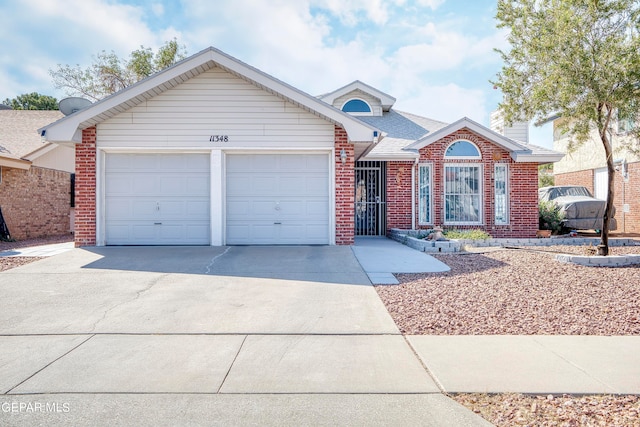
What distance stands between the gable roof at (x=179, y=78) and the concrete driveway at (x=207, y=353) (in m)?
3.72

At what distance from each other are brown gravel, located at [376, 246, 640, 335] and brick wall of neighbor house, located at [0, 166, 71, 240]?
549 inches

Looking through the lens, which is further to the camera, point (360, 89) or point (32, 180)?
point (360, 89)

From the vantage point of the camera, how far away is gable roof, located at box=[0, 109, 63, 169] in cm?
1409

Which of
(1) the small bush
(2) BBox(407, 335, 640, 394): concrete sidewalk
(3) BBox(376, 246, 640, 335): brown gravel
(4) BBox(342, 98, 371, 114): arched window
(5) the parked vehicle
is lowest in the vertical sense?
(2) BBox(407, 335, 640, 394): concrete sidewalk

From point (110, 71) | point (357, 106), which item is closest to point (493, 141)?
point (357, 106)

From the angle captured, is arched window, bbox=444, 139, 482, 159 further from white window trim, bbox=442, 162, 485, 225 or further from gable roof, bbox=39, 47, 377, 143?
gable roof, bbox=39, 47, 377, 143

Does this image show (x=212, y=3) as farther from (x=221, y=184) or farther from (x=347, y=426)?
(x=347, y=426)

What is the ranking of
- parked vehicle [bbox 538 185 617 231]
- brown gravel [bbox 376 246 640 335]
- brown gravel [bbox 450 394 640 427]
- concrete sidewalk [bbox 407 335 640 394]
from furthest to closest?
parked vehicle [bbox 538 185 617 231], brown gravel [bbox 376 246 640 335], concrete sidewalk [bbox 407 335 640 394], brown gravel [bbox 450 394 640 427]

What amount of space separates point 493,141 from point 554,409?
12.1 metres

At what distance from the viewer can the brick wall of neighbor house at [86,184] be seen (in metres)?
10.3

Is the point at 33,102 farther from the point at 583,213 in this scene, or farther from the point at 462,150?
the point at 583,213

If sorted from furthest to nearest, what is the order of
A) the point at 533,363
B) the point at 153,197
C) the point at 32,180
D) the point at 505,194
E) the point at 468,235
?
the point at 32,180
the point at 505,194
the point at 468,235
the point at 153,197
the point at 533,363

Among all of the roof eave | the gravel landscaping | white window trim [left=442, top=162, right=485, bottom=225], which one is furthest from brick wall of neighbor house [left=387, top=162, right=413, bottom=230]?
the roof eave

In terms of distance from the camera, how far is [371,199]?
14516 mm
